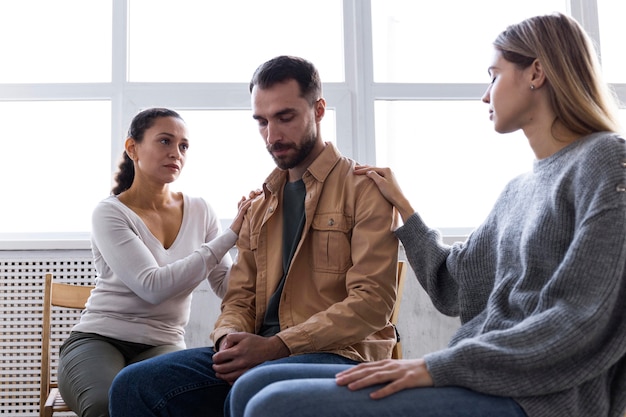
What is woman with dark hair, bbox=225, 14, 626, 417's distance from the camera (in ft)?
3.51

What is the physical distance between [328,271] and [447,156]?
6.04ft

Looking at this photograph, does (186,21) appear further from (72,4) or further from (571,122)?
(571,122)

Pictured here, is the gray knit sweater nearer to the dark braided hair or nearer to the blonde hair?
the blonde hair

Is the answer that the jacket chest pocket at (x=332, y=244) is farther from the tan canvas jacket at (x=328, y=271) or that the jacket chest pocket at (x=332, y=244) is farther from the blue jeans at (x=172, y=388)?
the blue jeans at (x=172, y=388)

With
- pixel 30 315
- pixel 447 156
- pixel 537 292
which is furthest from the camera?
pixel 447 156

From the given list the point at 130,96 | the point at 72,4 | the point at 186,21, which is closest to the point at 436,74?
the point at 186,21

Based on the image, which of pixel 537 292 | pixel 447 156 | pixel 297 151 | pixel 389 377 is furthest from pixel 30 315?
pixel 537 292

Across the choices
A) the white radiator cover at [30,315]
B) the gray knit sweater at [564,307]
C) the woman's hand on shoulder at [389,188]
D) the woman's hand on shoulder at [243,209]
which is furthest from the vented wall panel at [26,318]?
the gray knit sweater at [564,307]

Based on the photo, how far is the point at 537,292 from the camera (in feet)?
3.87

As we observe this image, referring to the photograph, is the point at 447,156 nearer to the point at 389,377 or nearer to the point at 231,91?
the point at 231,91

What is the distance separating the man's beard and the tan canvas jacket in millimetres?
42

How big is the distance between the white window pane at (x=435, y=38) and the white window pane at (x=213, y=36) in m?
0.30

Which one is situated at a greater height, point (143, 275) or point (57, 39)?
point (57, 39)

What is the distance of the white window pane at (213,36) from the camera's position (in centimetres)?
328
